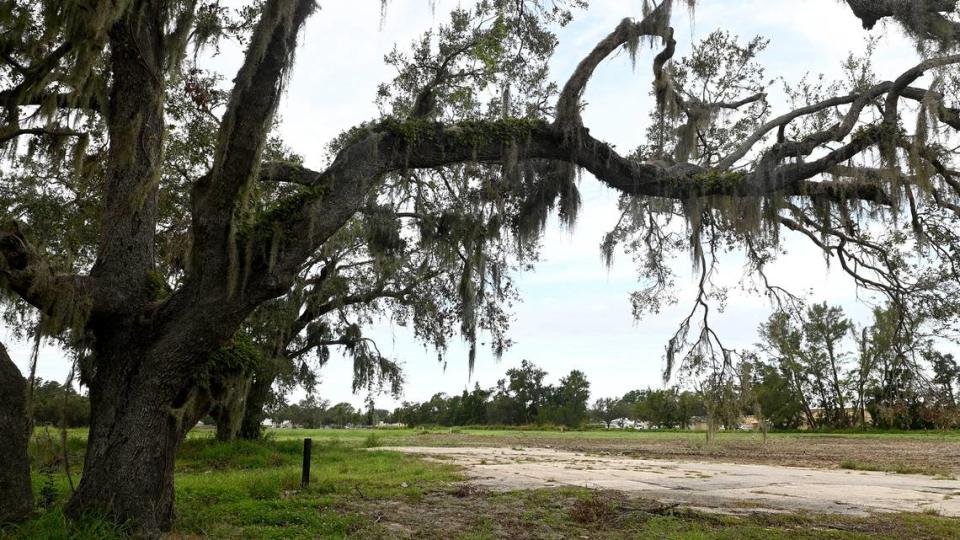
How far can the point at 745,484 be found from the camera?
32.1 ft

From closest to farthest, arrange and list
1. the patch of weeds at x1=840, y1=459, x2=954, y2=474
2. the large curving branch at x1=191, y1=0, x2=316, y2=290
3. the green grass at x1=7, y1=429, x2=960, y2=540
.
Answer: the large curving branch at x1=191, y1=0, x2=316, y2=290, the green grass at x1=7, y1=429, x2=960, y2=540, the patch of weeds at x1=840, y1=459, x2=954, y2=474

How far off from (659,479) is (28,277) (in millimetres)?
9421

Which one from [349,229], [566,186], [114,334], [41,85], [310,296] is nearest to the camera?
[114,334]

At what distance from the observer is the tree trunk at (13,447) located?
5531mm

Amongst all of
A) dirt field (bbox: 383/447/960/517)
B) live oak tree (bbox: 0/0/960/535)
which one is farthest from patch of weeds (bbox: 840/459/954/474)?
live oak tree (bbox: 0/0/960/535)

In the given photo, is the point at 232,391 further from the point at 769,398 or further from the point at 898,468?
the point at 769,398

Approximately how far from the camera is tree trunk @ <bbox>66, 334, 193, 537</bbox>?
17.5 feet

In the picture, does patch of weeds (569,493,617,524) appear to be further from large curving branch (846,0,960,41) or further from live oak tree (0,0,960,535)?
large curving branch (846,0,960,41)

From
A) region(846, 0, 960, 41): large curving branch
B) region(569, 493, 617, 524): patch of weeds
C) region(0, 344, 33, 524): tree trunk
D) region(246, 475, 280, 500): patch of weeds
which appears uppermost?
region(846, 0, 960, 41): large curving branch

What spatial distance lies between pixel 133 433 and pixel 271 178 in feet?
9.90

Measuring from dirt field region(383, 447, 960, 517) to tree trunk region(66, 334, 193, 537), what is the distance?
4849 millimetres

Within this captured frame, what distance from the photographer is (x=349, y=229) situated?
38.8ft

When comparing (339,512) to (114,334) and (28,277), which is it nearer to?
(114,334)

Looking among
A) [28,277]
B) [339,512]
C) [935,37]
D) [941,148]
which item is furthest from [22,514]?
[941,148]
